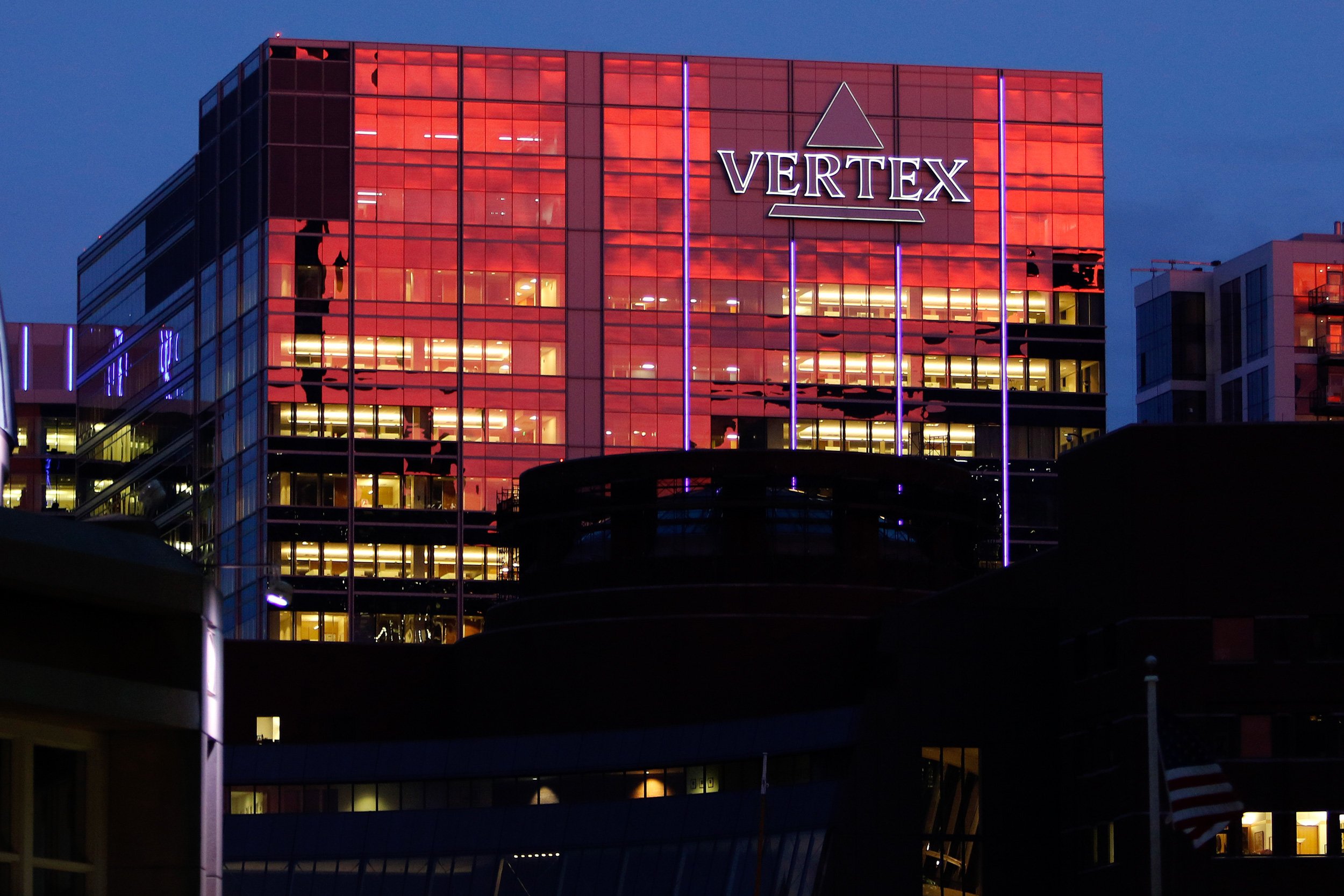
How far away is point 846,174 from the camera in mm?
154875

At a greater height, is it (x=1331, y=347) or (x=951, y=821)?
(x=1331, y=347)

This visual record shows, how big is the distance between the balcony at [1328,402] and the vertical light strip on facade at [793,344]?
47.3 m

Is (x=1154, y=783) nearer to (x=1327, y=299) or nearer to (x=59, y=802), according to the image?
(x=59, y=802)

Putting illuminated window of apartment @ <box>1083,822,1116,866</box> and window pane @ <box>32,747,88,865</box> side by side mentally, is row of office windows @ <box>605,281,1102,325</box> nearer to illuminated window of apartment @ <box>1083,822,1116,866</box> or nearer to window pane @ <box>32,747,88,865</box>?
illuminated window of apartment @ <box>1083,822,1116,866</box>

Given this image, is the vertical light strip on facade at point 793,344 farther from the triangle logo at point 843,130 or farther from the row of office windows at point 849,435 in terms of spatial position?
the triangle logo at point 843,130

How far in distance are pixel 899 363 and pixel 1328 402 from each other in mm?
43196

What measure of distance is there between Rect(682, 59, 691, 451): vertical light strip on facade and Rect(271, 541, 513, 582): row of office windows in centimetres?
1409

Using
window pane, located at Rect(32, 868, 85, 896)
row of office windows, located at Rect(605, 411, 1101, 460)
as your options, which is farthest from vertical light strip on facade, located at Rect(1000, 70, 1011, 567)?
window pane, located at Rect(32, 868, 85, 896)

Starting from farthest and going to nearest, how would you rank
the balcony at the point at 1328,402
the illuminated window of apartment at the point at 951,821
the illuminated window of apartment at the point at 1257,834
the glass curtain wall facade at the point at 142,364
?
the balcony at the point at 1328,402
the glass curtain wall facade at the point at 142,364
the illuminated window of apartment at the point at 951,821
the illuminated window of apartment at the point at 1257,834

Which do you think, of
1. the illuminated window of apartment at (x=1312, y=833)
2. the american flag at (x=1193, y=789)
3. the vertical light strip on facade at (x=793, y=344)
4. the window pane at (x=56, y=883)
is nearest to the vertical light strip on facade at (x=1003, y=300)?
the vertical light strip on facade at (x=793, y=344)

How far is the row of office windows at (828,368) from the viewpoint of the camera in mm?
151250

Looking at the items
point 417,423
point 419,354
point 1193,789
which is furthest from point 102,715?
point 419,354

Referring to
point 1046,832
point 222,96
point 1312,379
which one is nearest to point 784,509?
point 1046,832

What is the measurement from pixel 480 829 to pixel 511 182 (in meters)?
62.1
